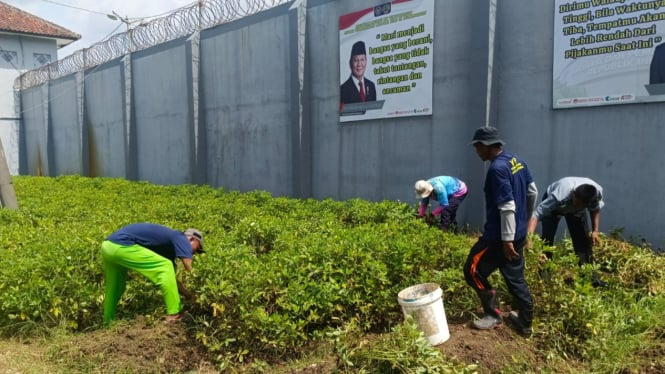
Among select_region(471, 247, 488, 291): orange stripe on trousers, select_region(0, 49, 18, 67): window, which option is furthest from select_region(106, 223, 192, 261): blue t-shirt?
select_region(0, 49, 18, 67): window

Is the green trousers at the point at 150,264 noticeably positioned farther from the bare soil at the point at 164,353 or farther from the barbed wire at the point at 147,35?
the barbed wire at the point at 147,35

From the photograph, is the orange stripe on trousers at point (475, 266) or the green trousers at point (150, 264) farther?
the green trousers at point (150, 264)

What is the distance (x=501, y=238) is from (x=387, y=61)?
239 inches

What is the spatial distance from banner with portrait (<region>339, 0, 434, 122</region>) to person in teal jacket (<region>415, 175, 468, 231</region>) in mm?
2059

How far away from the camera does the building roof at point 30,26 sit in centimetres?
2689

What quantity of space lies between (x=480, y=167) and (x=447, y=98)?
1395 millimetres

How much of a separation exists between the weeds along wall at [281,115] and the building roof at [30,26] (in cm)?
1015

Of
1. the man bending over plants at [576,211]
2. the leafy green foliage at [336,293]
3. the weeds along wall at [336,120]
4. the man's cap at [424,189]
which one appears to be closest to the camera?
the leafy green foliage at [336,293]

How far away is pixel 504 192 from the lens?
4008 mm

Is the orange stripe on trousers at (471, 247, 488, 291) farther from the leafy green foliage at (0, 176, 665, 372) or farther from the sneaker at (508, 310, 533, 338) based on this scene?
the leafy green foliage at (0, 176, 665, 372)

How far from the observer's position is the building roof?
26.9 metres

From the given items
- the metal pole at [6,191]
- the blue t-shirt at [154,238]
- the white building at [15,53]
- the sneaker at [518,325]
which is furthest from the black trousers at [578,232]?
the white building at [15,53]

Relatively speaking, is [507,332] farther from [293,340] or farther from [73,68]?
[73,68]

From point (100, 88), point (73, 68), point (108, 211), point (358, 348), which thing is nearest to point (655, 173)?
point (358, 348)
